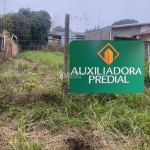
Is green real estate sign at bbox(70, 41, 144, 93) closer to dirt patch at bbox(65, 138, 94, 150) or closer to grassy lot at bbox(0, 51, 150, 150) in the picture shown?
grassy lot at bbox(0, 51, 150, 150)

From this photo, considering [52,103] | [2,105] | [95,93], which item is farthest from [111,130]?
[2,105]

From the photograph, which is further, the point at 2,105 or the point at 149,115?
the point at 2,105

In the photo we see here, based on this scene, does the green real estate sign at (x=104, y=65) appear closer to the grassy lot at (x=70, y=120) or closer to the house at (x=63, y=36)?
the grassy lot at (x=70, y=120)

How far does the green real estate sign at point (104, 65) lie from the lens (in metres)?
3.48

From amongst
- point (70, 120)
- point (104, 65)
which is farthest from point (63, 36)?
point (70, 120)

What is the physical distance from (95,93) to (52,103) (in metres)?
0.79

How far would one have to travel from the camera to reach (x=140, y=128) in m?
2.74

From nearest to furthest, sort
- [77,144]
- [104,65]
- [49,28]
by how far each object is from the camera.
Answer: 1. [77,144]
2. [104,65]
3. [49,28]

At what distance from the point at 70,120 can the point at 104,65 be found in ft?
3.93

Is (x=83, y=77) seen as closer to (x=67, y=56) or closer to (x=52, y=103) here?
(x=67, y=56)

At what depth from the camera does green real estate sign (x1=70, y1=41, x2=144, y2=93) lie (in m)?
3.48

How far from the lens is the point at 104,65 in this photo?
3.51 m

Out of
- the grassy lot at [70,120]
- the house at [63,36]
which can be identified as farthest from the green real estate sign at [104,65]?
the house at [63,36]

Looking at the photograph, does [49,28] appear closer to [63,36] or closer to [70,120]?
[63,36]
